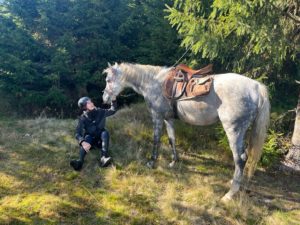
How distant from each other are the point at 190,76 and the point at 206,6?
7.61 feet

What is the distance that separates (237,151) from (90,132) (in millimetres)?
3165

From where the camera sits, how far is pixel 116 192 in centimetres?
632

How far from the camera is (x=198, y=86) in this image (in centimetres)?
653

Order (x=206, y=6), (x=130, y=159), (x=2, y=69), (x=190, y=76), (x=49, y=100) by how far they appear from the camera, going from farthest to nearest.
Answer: (x=49, y=100) → (x=2, y=69) → (x=206, y=6) → (x=130, y=159) → (x=190, y=76)

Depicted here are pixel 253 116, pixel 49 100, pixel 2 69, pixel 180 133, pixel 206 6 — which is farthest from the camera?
pixel 49 100

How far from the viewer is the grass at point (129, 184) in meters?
5.65

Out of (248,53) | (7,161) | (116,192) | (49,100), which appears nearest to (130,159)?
(116,192)

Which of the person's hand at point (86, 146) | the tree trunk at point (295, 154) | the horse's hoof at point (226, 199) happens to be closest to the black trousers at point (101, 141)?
the person's hand at point (86, 146)

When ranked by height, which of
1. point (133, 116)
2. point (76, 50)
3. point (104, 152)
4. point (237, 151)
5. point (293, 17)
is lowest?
point (133, 116)

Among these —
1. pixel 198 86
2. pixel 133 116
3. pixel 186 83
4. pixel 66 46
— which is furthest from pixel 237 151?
pixel 66 46

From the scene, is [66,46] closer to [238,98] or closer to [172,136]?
[172,136]

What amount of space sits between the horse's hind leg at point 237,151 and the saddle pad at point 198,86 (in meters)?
0.86

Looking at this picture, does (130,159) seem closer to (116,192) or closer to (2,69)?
(116,192)

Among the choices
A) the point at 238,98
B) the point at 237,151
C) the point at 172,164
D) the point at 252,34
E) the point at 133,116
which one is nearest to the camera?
the point at 238,98
